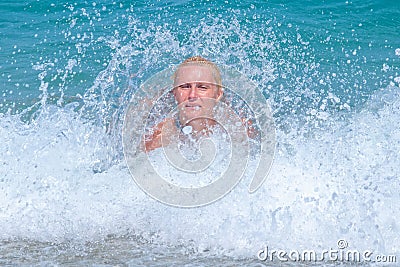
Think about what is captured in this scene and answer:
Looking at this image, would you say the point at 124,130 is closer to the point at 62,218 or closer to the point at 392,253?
the point at 62,218

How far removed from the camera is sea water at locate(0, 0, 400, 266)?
3.48 m

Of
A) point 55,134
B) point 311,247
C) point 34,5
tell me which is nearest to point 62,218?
point 55,134

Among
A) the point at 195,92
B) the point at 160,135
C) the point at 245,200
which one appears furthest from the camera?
the point at 160,135

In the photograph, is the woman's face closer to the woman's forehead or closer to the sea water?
the woman's forehead

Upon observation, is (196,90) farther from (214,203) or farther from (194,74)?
(214,203)

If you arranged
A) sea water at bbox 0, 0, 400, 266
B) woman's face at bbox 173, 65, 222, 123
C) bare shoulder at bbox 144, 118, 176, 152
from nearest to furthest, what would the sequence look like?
sea water at bbox 0, 0, 400, 266 < woman's face at bbox 173, 65, 222, 123 < bare shoulder at bbox 144, 118, 176, 152

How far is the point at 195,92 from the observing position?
4.62 metres

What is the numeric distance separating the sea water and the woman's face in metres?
0.63

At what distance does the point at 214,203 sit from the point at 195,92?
109cm

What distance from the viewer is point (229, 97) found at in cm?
518

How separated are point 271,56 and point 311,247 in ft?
15.4

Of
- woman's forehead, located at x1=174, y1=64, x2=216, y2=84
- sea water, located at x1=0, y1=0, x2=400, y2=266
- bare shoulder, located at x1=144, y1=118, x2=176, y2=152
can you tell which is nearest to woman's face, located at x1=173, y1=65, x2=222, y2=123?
woman's forehead, located at x1=174, y1=64, x2=216, y2=84

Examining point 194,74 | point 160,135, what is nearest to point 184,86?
point 194,74

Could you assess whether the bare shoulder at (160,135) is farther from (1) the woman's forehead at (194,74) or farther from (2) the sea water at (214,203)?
(1) the woman's forehead at (194,74)
